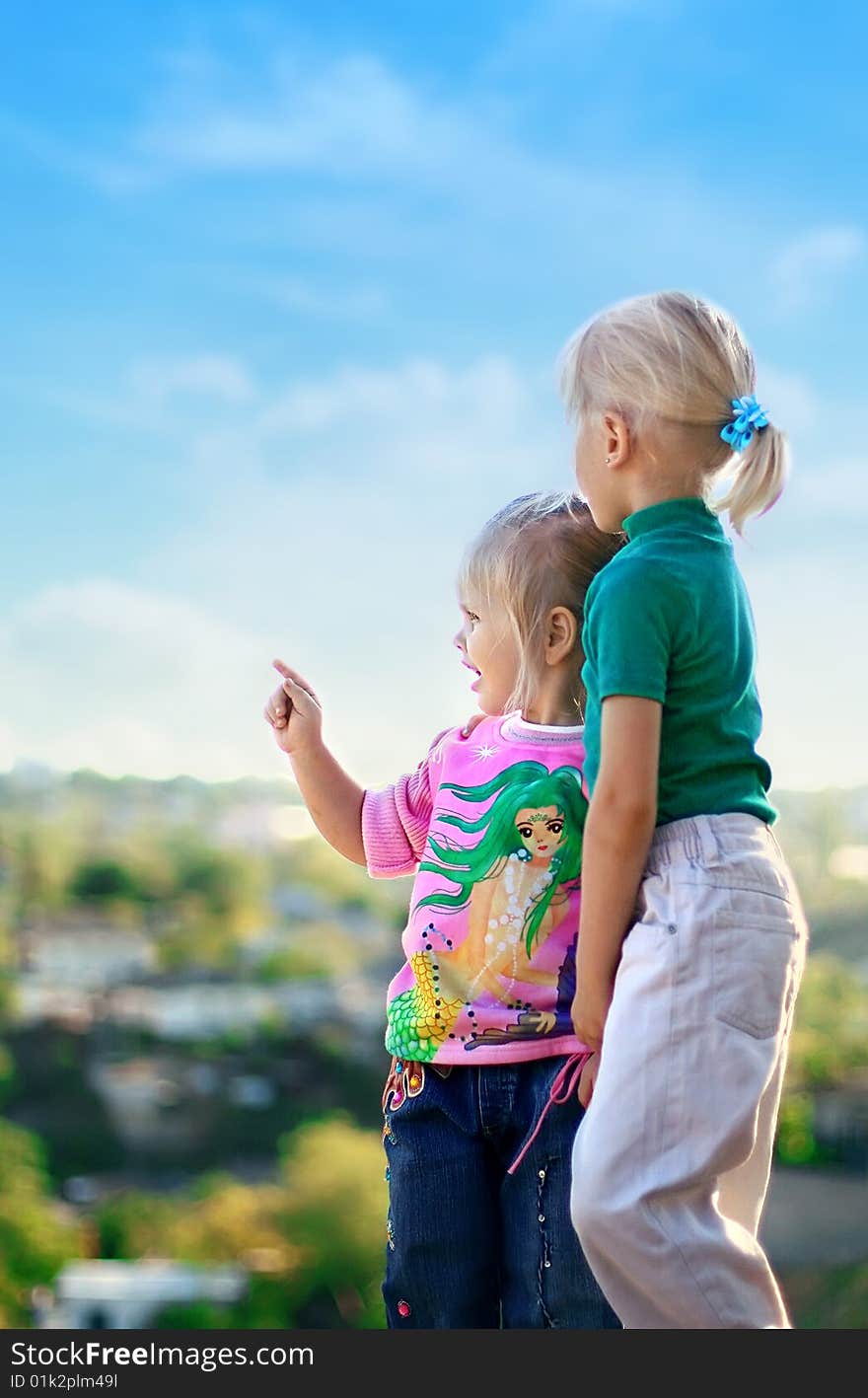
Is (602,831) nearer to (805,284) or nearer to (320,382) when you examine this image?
(805,284)

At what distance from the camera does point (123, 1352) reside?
0.97m

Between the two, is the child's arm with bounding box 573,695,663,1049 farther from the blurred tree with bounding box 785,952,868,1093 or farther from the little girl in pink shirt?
the blurred tree with bounding box 785,952,868,1093

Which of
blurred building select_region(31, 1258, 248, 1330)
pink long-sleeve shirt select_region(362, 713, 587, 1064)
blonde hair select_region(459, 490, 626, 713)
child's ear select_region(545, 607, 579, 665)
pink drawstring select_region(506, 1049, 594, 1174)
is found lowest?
blurred building select_region(31, 1258, 248, 1330)

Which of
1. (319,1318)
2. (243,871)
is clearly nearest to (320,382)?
(243,871)

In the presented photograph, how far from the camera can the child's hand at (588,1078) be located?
0.88 metres

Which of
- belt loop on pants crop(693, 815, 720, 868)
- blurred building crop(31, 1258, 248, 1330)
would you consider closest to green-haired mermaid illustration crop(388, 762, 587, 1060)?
belt loop on pants crop(693, 815, 720, 868)

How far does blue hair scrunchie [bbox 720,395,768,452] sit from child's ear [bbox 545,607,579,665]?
0.54 feet

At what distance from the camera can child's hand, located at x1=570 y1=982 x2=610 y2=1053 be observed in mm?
859

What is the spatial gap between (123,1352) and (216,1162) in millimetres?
6793

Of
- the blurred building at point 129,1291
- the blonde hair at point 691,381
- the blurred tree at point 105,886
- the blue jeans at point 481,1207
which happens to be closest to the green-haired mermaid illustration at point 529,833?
the blue jeans at point 481,1207

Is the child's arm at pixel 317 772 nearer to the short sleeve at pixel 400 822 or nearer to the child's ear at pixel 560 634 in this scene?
the short sleeve at pixel 400 822

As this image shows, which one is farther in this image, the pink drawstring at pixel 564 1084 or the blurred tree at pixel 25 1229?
the blurred tree at pixel 25 1229

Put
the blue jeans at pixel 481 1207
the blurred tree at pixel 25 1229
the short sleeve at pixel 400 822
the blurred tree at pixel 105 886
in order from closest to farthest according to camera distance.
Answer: the blue jeans at pixel 481 1207, the short sleeve at pixel 400 822, the blurred tree at pixel 25 1229, the blurred tree at pixel 105 886

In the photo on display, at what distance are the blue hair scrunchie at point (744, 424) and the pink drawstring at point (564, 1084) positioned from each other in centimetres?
40
